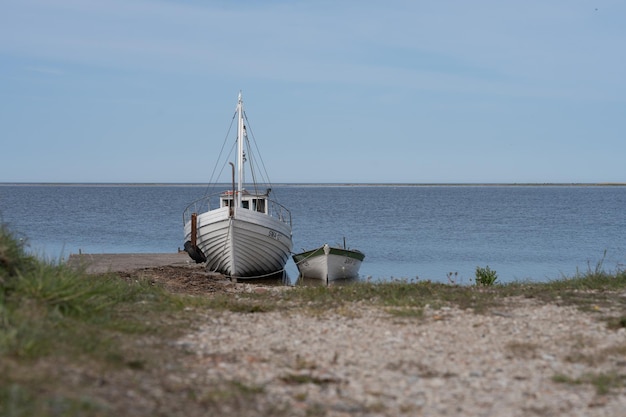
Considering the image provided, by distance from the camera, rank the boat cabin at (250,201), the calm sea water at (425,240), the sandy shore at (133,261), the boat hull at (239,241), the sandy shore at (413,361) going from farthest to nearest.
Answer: the calm sea water at (425,240) < the boat cabin at (250,201) < the boat hull at (239,241) < the sandy shore at (133,261) < the sandy shore at (413,361)

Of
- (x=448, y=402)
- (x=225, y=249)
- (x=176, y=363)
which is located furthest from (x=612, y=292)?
(x=225, y=249)

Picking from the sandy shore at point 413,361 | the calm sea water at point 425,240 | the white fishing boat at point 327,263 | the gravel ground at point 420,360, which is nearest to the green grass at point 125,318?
the sandy shore at point 413,361

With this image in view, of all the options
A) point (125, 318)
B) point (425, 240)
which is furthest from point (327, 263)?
point (425, 240)

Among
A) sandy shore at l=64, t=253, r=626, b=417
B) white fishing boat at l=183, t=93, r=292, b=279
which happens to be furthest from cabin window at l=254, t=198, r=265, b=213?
sandy shore at l=64, t=253, r=626, b=417

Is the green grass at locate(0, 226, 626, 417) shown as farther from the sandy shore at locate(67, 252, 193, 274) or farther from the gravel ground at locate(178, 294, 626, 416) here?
the sandy shore at locate(67, 252, 193, 274)

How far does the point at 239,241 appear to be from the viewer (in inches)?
1130

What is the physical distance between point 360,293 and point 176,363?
6733 mm

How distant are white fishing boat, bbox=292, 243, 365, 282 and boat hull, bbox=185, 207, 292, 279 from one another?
1.26 metres

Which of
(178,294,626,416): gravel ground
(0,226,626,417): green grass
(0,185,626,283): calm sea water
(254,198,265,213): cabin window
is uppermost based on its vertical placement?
(254,198,265,213): cabin window

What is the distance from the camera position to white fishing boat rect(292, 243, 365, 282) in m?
30.1

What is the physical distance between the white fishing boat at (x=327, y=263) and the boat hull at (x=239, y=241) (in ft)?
4.14

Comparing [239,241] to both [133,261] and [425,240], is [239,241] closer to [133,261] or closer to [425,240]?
[133,261]

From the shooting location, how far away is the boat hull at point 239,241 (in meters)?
28.5

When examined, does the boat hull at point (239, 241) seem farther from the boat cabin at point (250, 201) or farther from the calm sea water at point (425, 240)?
the calm sea water at point (425, 240)
